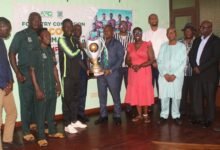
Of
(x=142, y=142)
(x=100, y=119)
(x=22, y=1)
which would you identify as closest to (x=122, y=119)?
(x=100, y=119)

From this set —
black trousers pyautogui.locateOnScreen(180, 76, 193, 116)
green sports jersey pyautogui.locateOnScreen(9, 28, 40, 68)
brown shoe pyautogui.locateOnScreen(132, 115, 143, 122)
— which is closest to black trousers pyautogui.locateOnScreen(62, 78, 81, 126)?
green sports jersey pyautogui.locateOnScreen(9, 28, 40, 68)

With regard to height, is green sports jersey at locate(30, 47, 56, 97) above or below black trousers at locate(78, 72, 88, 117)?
above

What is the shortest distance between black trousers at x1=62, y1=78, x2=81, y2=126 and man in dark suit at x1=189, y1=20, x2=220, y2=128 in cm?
177

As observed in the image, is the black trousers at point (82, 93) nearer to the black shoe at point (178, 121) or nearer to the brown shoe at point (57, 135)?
the brown shoe at point (57, 135)

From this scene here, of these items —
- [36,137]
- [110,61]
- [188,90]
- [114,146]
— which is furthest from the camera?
[188,90]

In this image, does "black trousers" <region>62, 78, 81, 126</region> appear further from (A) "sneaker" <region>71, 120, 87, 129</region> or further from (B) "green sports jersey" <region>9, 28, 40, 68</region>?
(B) "green sports jersey" <region>9, 28, 40, 68</region>

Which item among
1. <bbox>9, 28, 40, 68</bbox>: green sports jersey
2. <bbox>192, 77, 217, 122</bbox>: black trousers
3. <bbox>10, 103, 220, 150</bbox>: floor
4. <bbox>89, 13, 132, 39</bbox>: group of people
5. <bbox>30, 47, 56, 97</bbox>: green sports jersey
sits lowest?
<bbox>10, 103, 220, 150</bbox>: floor

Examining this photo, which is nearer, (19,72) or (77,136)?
(19,72)

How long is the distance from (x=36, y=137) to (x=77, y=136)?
1.91 ft

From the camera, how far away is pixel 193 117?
5.19 metres

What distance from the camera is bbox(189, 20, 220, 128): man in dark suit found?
4.74 metres

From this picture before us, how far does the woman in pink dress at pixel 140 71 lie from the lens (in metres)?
5.18

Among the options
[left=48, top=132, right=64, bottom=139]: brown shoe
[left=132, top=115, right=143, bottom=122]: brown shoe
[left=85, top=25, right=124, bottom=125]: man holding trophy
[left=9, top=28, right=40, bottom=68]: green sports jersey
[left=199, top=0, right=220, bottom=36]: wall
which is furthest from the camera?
[left=199, top=0, right=220, bottom=36]: wall

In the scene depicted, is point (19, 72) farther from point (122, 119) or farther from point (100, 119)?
point (122, 119)
